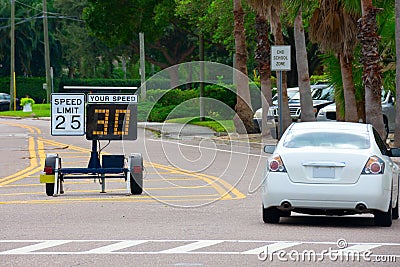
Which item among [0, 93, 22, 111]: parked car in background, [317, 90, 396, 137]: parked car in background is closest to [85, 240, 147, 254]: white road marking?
[317, 90, 396, 137]: parked car in background

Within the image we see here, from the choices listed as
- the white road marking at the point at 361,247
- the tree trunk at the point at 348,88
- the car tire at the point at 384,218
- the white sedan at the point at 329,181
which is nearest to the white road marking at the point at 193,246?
the white road marking at the point at 361,247

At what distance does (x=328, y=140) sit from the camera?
13758 millimetres

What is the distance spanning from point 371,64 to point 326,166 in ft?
49.6

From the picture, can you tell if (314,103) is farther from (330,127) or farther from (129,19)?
(129,19)

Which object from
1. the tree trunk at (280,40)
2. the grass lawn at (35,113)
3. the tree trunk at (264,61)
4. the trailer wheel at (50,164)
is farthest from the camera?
the grass lawn at (35,113)

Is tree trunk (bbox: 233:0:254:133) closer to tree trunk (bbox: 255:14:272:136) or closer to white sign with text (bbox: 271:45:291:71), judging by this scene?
tree trunk (bbox: 255:14:272:136)

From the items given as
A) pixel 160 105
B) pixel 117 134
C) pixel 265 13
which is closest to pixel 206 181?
pixel 117 134

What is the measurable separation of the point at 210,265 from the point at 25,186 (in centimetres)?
1128

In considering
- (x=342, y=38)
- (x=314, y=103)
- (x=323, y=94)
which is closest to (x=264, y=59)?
(x=314, y=103)

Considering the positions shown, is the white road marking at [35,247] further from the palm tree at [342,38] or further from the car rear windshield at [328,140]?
the palm tree at [342,38]

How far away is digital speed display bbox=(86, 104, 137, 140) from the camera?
59.9 ft

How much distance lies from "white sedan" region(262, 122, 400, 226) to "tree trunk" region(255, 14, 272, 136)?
2214 cm

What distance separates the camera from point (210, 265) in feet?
32.3

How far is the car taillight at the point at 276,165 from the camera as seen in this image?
13280 mm
